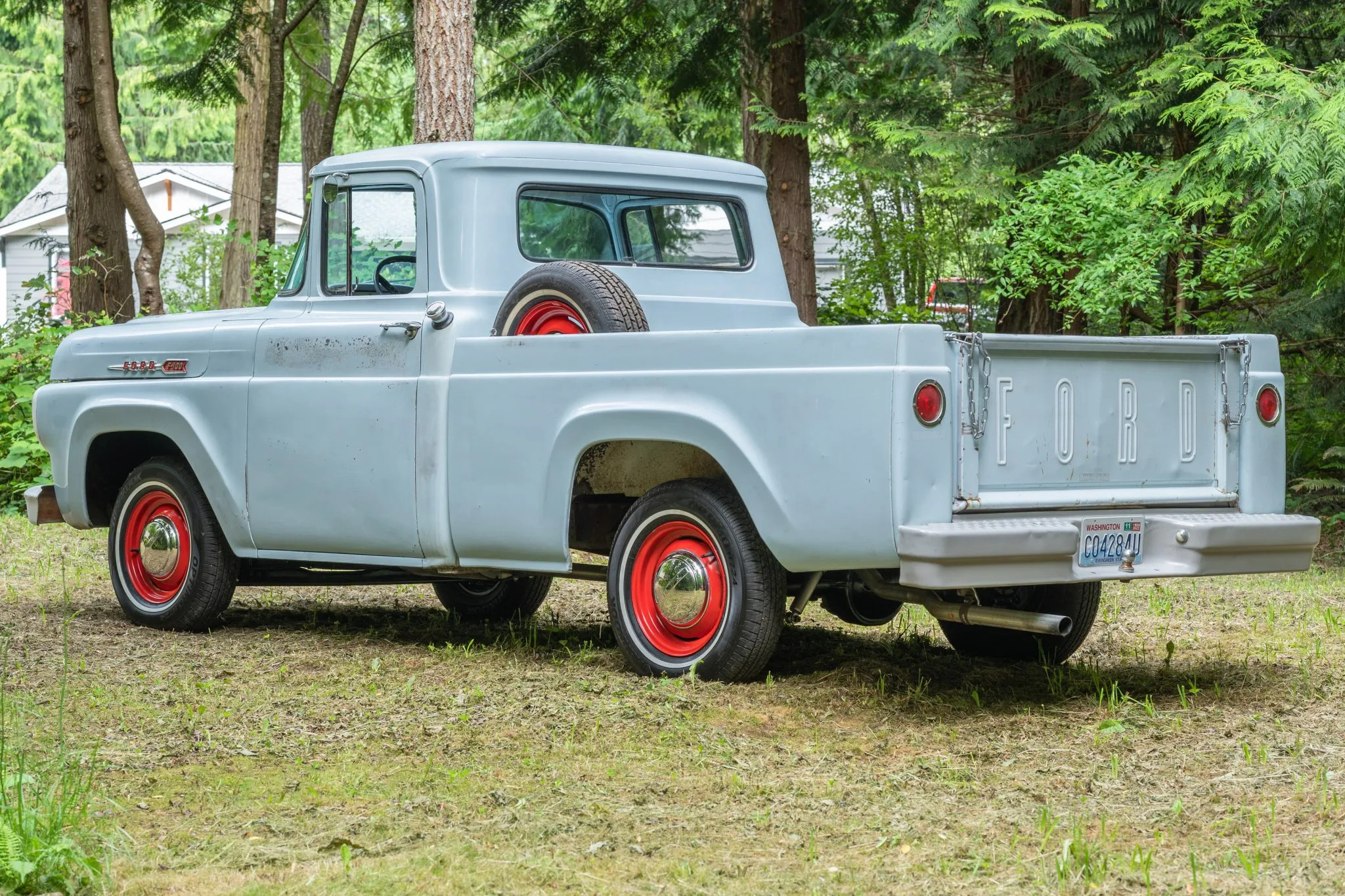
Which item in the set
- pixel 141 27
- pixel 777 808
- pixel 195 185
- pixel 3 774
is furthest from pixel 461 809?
pixel 141 27

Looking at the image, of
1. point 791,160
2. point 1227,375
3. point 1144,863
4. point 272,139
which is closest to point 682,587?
point 1227,375

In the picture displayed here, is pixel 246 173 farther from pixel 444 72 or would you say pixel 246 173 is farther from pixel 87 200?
pixel 444 72

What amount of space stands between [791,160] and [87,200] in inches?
289

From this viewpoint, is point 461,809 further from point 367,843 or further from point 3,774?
point 3,774

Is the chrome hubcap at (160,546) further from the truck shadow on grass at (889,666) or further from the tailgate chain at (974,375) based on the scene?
the tailgate chain at (974,375)

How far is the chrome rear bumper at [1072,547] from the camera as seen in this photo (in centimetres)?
491

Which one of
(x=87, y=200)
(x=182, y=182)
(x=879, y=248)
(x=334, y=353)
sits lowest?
(x=334, y=353)

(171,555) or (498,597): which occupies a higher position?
(171,555)

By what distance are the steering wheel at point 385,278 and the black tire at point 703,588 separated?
59.8 inches

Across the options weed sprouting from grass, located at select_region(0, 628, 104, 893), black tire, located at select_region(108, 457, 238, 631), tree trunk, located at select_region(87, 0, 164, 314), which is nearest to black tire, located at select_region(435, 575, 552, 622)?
black tire, located at select_region(108, 457, 238, 631)

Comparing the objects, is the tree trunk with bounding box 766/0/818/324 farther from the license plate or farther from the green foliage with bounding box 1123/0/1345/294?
the license plate

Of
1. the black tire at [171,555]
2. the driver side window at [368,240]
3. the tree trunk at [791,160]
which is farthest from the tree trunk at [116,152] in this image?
the driver side window at [368,240]

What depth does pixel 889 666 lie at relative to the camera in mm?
6391

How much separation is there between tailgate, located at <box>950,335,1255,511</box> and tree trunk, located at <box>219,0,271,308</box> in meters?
13.4
